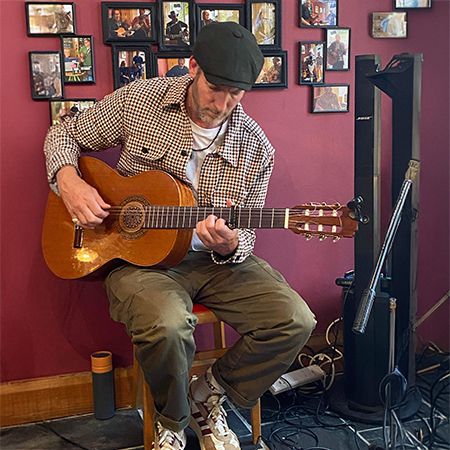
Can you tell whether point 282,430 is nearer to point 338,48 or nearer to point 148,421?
point 148,421

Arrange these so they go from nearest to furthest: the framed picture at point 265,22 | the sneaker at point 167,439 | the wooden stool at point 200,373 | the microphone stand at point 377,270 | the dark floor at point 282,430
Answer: the microphone stand at point 377,270 < the sneaker at point 167,439 < the wooden stool at point 200,373 < the dark floor at point 282,430 < the framed picture at point 265,22

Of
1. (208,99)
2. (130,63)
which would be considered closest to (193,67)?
(208,99)

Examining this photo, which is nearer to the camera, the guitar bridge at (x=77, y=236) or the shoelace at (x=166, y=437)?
the shoelace at (x=166, y=437)

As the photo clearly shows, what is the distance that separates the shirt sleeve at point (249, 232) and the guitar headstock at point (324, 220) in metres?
0.23

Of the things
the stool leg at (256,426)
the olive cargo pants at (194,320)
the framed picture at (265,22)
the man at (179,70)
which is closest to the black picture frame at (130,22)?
the man at (179,70)

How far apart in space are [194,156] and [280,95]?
0.54 m

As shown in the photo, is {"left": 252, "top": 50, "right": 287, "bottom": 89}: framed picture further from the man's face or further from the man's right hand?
the man's right hand

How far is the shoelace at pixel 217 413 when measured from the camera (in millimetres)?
1844

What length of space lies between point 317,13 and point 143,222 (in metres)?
1.05

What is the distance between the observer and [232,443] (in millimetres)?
1819

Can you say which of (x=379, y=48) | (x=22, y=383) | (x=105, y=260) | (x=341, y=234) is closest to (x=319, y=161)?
(x=379, y=48)

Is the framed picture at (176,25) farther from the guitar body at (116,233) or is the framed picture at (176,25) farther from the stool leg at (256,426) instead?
the stool leg at (256,426)

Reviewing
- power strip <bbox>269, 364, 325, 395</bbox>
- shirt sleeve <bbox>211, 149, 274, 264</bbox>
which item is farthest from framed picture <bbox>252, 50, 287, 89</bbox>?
power strip <bbox>269, 364, 325, 395</bbox>

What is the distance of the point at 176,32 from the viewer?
83.7 inches
